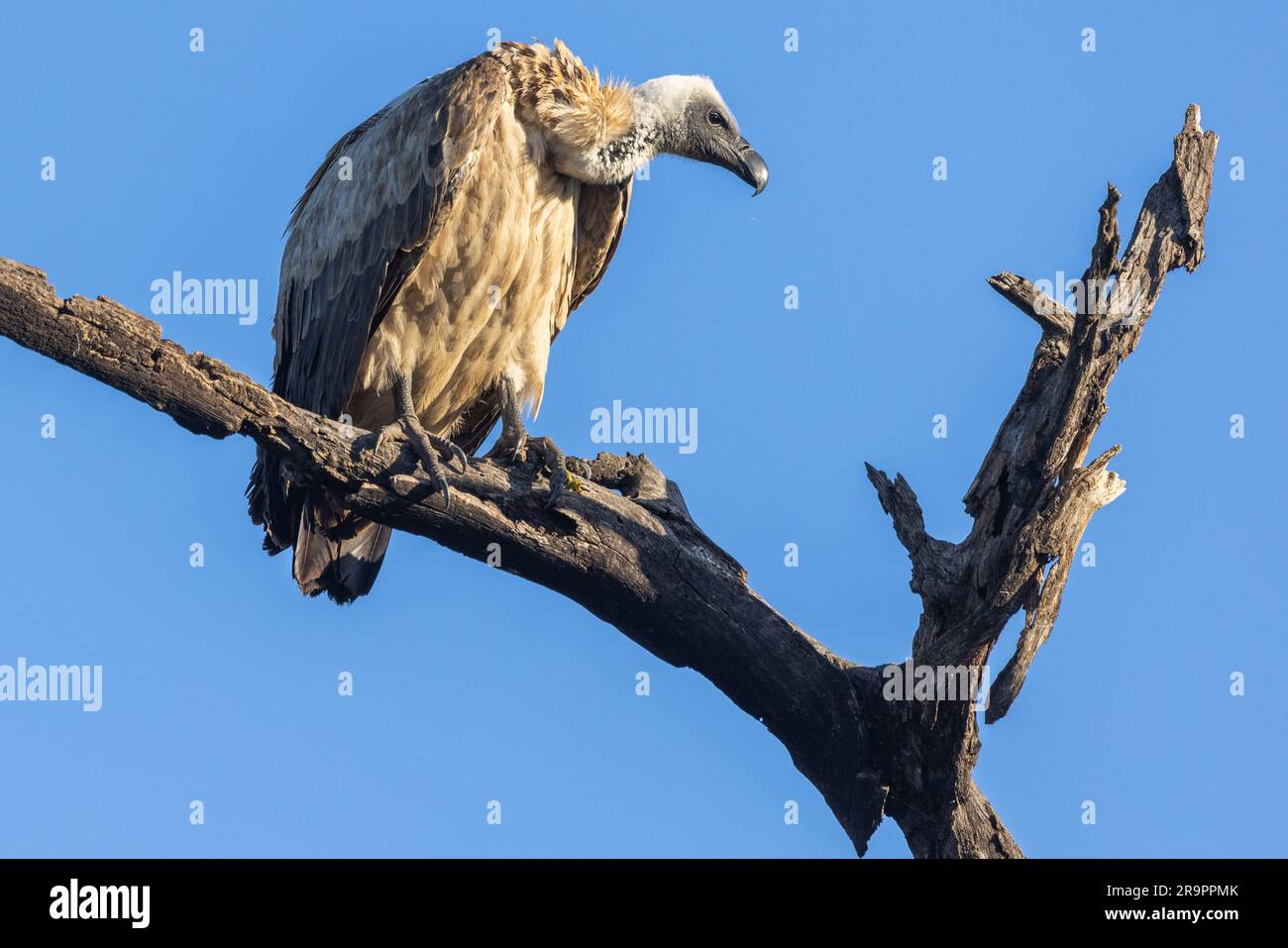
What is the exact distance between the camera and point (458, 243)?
814 centimetres

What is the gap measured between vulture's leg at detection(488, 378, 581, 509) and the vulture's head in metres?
1.78

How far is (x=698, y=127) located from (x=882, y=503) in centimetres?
332

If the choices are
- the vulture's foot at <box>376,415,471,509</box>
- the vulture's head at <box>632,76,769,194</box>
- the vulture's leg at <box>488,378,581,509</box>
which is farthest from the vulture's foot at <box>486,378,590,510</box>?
the vulture's head at <box>632,76,769,194</box>

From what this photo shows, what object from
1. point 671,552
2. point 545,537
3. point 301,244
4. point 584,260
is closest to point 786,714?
point 671,552

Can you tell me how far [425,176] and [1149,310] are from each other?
3947 mm

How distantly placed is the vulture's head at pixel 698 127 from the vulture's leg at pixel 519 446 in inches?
70.1

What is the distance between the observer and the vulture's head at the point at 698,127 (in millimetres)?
8789

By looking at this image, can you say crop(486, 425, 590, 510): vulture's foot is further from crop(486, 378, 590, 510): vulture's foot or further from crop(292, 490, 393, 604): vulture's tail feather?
crop(292, 490, 393, 604): vulture's tail feather

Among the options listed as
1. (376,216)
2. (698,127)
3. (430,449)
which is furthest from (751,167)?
(430,449)

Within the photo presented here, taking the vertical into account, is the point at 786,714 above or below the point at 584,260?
below

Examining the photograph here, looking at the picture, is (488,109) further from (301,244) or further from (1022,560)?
(1022,560)

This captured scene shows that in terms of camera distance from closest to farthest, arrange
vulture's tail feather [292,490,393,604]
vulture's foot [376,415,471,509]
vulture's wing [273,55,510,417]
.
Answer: vulture's foot [376,415,471,509] < vulture's wing [273,55,510,417] < vulture's tail feather [292,490,393,604]

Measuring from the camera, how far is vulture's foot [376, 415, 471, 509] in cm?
673

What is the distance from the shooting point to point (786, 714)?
6.97 meters
